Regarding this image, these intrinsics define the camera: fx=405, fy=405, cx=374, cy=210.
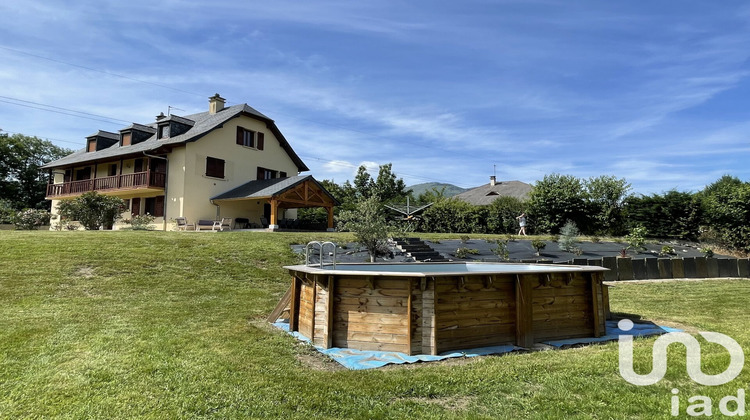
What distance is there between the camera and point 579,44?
12398 mm

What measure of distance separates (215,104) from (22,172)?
27893 mm

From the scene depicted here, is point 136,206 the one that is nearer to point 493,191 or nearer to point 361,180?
point 361,180

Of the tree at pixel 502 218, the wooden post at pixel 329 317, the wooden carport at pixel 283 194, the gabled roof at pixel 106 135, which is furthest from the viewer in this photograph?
the gabled roof at pixel 106 135

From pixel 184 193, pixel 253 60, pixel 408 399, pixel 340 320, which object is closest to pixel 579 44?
pixel 253 60

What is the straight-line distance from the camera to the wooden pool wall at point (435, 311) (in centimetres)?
518

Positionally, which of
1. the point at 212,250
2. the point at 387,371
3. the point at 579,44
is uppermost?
the point at 579,44

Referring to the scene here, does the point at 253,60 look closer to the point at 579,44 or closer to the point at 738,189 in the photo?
the point at 579,44

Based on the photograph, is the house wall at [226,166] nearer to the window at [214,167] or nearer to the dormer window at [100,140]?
the window at [214,167]

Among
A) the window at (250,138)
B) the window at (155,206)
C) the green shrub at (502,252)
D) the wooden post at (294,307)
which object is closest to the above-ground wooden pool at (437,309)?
the wooden post at (294,307)

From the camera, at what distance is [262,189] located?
22.7m

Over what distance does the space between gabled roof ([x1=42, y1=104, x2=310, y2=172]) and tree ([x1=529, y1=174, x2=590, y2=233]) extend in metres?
15.9

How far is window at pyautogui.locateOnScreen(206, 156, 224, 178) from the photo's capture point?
76.1ft

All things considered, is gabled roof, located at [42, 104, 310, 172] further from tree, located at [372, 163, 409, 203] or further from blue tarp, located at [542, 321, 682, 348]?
blue tarp, located at [542, 321, 682, 348]

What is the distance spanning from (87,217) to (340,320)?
18286 mm
